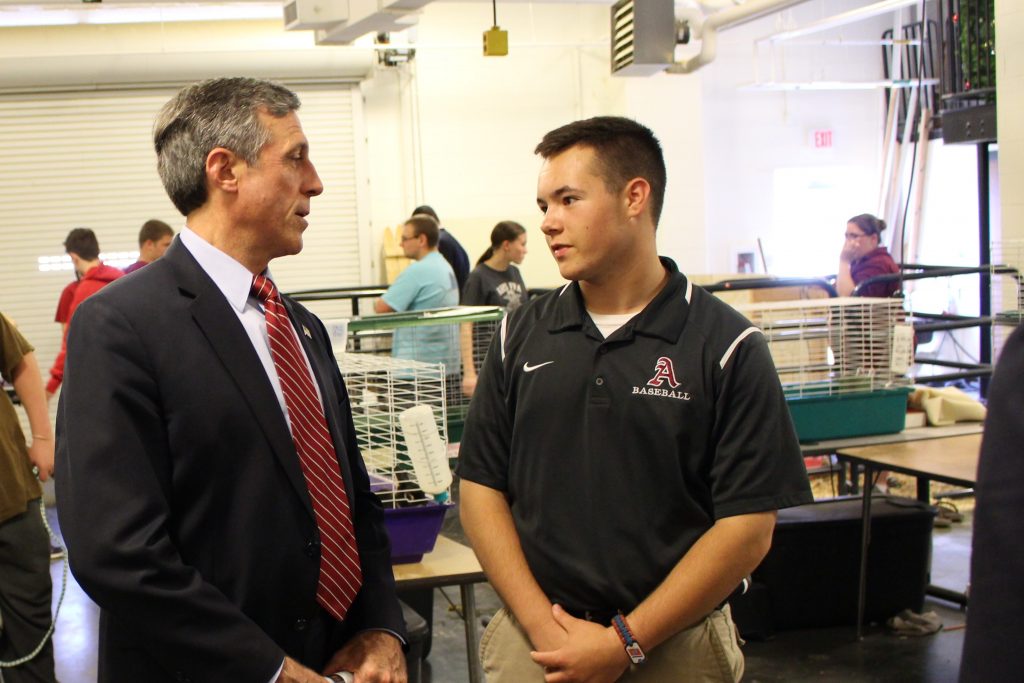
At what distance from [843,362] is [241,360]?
3.14 m

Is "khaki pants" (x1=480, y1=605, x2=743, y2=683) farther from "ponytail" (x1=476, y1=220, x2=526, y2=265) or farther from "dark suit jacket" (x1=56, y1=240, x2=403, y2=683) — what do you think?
"ponytail" (x1=476, y1=220, x2=526, y2=265)

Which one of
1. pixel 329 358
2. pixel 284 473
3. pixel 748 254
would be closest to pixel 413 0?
pixel 329 358

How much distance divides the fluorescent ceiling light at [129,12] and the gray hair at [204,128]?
596 cm

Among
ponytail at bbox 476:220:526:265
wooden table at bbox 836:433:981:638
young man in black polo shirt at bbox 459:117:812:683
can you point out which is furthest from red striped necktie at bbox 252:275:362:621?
ponytail at bbox 476:220:526:265

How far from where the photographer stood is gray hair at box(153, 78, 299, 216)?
155 centimetres

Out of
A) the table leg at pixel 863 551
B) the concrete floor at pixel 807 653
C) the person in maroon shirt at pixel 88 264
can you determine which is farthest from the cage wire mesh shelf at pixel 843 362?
the person in maroon shirt at pixel 88 264

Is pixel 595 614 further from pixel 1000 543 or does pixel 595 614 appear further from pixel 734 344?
pixel 1000 543

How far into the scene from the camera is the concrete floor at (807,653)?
12.6ft

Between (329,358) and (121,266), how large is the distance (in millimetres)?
7566

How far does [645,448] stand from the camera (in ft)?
5.76

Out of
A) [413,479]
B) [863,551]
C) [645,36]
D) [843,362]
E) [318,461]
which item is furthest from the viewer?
[645,36]

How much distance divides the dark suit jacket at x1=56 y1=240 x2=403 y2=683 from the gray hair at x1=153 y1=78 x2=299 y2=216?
11 cm

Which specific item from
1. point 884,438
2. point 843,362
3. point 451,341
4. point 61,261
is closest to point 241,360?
point 843,362

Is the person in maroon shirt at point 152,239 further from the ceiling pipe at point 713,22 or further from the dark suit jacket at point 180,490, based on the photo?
the dark suit jacket at point 180,490
